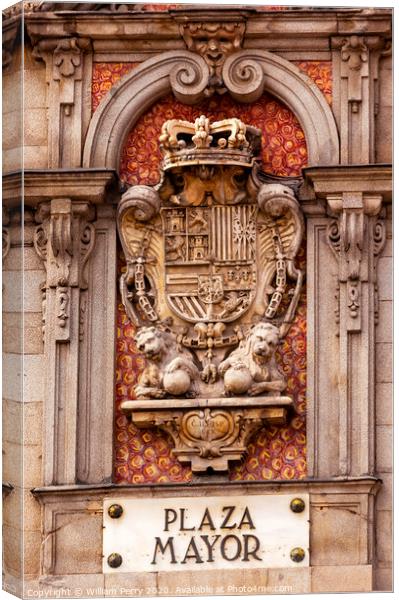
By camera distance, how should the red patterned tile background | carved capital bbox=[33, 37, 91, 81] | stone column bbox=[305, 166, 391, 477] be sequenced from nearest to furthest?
stone column bbox=[305, 166, 391, 477] < the red patterned tile background < carved capital bbox=[33, 37, 91, 81]

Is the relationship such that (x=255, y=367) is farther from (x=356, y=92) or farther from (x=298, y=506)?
(x=356, y=92)

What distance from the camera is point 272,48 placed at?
18.4 metres

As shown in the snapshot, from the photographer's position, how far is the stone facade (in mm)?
18000

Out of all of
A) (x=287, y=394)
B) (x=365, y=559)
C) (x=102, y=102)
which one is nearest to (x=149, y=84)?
(x=102, y=102)

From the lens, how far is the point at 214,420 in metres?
18.0

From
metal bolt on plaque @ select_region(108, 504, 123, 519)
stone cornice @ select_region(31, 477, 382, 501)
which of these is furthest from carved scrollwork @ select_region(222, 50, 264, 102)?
metal bolt on plaque @ select_region(108, 504, 123, 519)

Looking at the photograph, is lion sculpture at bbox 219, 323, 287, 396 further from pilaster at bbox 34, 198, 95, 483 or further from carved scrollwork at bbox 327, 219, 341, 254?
pilaster at bbox 34, 198, 95, 483

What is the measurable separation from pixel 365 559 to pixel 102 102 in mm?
3442

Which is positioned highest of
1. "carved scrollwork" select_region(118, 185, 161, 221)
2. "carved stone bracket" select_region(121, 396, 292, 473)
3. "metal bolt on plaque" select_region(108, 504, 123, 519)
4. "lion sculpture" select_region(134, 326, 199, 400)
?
"carved scrollwork" select_region(118, 185, 161, 221)

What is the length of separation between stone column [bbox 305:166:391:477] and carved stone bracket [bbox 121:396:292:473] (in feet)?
1.06

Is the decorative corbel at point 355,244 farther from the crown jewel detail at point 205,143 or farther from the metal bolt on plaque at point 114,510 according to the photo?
the metal bolt on plaque at point 114,510

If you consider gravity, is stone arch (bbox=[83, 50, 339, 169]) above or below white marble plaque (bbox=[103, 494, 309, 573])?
above

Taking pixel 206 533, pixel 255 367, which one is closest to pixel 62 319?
pixel 255 367

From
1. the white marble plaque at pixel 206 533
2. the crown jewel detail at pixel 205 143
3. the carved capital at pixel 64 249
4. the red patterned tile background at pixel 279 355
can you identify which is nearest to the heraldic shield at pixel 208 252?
the crown jewel detail at pixel 205 143
